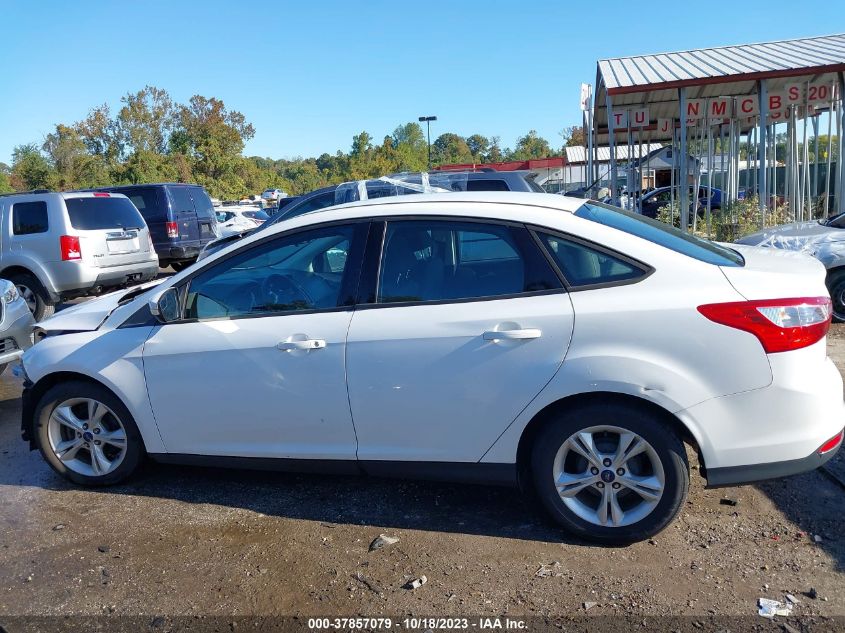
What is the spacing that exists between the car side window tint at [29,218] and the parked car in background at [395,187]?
7.35 ft

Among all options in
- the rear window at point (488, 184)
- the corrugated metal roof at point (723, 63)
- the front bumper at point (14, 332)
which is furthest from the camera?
the corrugated metal roof at point (723, 63)

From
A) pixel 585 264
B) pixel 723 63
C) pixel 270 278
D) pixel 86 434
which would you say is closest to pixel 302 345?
pixel 270 278

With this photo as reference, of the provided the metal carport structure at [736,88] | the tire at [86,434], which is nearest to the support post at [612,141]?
the metal carport structure at [736,88]

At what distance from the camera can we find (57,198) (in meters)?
10.0

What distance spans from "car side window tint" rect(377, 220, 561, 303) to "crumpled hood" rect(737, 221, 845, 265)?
5.24 m

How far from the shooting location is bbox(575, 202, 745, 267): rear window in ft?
11.8

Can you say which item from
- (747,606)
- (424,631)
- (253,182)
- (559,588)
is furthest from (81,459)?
(253,182)

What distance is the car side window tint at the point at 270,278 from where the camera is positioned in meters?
3.90

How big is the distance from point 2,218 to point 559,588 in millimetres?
9831

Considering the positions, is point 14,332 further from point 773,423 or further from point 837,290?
point 837,290

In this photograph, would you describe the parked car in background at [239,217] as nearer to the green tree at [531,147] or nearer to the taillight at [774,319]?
the taillight at [774,319]

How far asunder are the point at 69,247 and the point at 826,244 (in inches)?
375

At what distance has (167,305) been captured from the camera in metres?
4.02

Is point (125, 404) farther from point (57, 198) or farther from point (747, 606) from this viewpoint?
point (57, 198)
